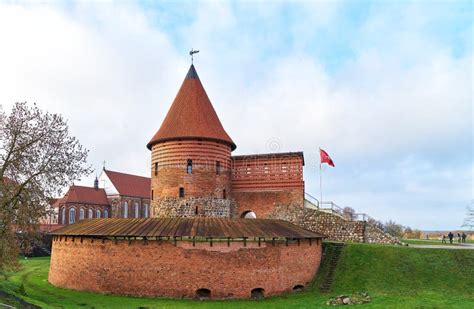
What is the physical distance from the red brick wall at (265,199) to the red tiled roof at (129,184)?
3338 centimetres

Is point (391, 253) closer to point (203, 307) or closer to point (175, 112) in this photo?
point (203, 307)

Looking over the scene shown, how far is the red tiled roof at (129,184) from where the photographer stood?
57875 mm

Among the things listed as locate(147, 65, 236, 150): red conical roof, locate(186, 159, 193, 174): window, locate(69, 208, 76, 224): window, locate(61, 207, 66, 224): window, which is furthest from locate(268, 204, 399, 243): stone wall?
locate(69, 208, 76, 224): window

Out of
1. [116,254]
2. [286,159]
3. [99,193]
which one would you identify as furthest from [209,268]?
[99,193]

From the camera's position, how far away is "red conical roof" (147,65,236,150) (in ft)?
83.4

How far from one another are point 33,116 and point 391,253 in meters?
17.3

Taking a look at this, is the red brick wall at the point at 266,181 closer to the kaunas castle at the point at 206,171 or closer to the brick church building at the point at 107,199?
the kaunas castle at the point at 206,171

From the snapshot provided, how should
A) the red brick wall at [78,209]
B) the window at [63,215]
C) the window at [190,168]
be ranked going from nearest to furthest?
the window at [190,168] → the window at [63,215] → the red brick wall at [78,209]

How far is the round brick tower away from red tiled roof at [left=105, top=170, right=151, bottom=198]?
109ft

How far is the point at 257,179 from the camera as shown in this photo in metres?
27.5

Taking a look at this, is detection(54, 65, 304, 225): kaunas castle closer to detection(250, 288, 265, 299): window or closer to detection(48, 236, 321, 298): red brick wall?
detection(48, 236, 321, 298): red brick wall

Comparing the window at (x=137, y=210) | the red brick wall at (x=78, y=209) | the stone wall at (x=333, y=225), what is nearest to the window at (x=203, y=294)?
the stone wall at (x=333, y=225)

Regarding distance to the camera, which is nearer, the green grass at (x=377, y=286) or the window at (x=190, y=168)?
the green grass at (x=377, y=286)

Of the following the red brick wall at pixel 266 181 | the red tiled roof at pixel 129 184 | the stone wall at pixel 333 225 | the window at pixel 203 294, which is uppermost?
the red tiled roof at pixel 129 184
